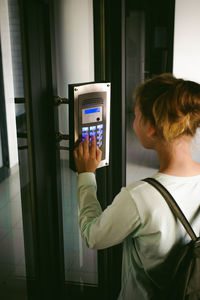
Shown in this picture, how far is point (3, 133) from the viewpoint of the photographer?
0.79 metres

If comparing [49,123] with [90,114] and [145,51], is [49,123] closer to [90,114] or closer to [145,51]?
[90,114]

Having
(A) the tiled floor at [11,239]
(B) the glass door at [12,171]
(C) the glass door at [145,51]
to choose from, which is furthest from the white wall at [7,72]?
(C) the glass door at [145,51]

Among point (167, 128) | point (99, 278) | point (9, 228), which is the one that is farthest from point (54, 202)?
point (99, 278)

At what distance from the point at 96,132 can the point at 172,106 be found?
0.43 meters

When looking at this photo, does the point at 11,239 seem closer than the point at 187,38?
Yes

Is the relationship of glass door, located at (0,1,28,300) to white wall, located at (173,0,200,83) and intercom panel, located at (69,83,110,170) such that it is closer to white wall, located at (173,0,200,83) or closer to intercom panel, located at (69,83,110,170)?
intercom panel, located at (69,83,110,170)

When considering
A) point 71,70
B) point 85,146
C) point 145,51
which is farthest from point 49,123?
point 145,51

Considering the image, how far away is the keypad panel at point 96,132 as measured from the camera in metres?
1.07

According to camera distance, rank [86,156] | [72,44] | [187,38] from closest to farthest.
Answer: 1. [86,156]
2. [72,44]
3. [187,38]

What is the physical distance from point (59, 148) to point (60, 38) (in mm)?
328

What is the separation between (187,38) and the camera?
135 inches

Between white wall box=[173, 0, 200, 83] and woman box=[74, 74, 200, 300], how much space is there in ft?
9.21

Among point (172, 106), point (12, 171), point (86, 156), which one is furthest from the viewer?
point (86, 156)

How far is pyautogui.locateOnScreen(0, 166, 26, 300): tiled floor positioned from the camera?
847 mm
